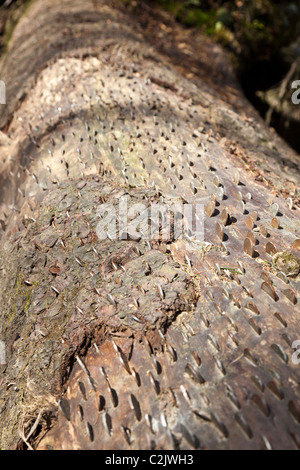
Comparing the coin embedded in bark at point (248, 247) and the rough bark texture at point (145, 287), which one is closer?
the rough bark texture at point (145, 287)

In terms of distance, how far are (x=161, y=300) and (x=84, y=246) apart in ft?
2.63

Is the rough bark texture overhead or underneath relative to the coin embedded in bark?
underneath

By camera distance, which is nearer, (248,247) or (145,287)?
(145,287)

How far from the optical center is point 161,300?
2113 millimetres

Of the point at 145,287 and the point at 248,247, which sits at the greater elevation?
the point at 248,247

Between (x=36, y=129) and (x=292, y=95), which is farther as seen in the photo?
(x=292, y=95)

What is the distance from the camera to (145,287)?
2.21m

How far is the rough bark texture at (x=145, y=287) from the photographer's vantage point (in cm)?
177

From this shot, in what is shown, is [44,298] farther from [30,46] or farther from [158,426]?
[30,46]

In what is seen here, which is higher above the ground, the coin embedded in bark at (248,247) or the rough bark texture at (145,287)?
the coin embedded in bark at (248,247)

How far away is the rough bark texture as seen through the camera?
1.77 metres

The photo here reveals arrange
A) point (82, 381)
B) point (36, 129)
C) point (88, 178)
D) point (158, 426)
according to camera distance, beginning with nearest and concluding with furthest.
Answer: point (158, 426) < point (82, 381) < point (88, 178) < point (36, 129)

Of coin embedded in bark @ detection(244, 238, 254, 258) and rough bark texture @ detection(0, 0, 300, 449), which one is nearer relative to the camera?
rough bark texture @ detection(0, 0, 300, 449)
